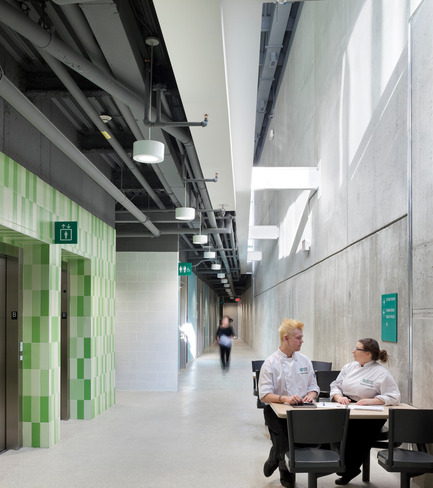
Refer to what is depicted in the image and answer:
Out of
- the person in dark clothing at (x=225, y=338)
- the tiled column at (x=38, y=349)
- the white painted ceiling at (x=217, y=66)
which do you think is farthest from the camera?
the person in dark clothing at (x=225, y=338)

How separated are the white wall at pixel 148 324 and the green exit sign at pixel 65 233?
595 centimetres

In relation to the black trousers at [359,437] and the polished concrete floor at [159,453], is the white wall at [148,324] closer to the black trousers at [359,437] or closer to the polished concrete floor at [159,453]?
the polished concrete floor at [159,453]

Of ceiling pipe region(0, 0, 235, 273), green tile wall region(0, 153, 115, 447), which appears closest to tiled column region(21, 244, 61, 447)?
green tile wall region(0, 153, 115, 447)

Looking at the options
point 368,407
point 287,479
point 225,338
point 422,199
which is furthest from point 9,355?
point 225,338

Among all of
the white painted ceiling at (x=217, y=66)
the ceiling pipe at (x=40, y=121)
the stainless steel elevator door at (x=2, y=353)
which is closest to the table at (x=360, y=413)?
the white painted ceiling at (x=217, y=66)

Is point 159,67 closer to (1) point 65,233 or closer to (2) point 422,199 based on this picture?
(1) point 65,233

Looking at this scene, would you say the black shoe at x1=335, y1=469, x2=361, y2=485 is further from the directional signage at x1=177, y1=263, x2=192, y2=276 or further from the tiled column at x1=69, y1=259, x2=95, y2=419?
the directional signage at x1=177, y1=263, x2=192, y2=276

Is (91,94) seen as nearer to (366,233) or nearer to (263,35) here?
(366,233)

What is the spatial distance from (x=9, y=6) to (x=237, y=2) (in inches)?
62.0

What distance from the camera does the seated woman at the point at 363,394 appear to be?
4883 mm

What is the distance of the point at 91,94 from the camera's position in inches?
242

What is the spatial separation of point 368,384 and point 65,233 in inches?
162

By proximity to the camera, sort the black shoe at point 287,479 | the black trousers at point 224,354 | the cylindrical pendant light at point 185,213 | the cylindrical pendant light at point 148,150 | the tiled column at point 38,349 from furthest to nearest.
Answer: the black trousers at point 224,354
the cylindrical pendant light at point 185,213
the tiled column at point 38,349
the cylindrical pendant light at point 148,150
the black shoe at point 287,479

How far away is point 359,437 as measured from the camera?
4953 millimetres
